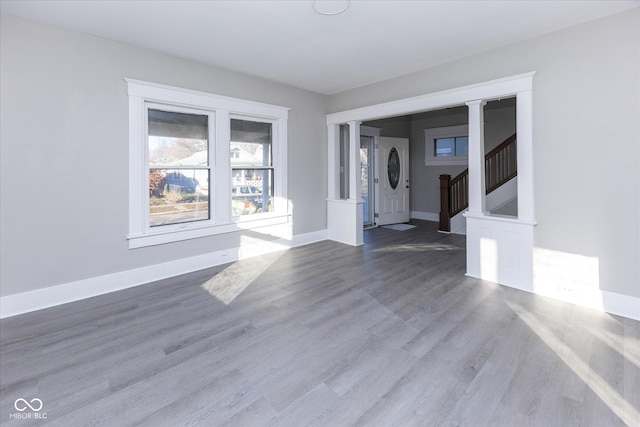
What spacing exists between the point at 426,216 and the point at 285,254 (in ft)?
15.6

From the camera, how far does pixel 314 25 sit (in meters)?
2.96

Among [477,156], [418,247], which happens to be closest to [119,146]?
[477,156]

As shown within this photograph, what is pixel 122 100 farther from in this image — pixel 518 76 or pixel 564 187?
pixel 564 187

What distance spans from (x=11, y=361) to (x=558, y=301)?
4.52 m

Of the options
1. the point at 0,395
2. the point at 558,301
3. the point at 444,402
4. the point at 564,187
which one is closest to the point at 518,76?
the point at 564,187

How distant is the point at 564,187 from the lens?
3.08 m

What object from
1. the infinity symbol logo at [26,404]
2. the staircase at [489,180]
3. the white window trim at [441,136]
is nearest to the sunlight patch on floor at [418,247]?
the staircase at [489,180]

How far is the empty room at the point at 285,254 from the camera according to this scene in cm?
183

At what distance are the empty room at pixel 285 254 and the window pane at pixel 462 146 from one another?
12.2ft

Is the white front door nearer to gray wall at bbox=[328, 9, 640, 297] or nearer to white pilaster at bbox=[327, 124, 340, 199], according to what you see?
white pilaster at bbox=[327, 124, 340, 199]

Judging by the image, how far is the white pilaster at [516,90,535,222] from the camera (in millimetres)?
3240

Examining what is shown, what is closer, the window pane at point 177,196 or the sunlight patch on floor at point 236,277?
the sunlight patch on floor at point 236,277

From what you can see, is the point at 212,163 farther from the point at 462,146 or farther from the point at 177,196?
the point at 462,146

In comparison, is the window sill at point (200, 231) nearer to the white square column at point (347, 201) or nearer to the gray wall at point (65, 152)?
the gray wall at point (65, 152)
